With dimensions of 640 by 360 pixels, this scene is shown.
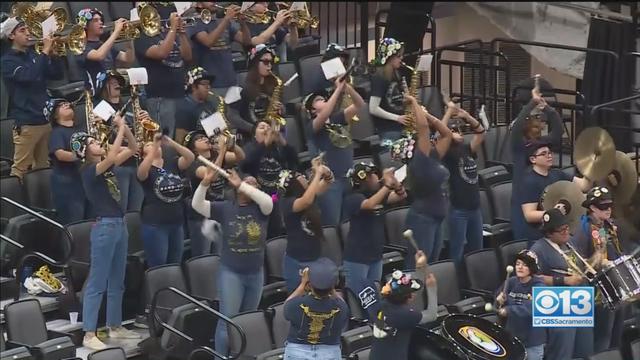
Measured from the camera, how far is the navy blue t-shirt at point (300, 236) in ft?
39.9


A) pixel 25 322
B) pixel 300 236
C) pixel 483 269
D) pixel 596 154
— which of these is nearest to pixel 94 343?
pixel 25 322

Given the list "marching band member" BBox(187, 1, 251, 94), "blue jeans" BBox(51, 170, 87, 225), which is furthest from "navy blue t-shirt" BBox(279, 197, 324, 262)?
"marching band member" BBox(187, 1, 251, 94)

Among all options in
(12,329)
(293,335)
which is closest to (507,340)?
(293,335)

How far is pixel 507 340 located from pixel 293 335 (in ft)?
5.11

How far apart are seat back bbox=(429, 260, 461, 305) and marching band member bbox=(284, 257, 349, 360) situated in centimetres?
191

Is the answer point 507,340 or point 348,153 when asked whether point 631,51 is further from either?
point 507,340

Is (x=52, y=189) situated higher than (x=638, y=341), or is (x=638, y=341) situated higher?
(x=52, y=189)

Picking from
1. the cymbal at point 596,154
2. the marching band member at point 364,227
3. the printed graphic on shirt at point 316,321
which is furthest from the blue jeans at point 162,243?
the cymbal at point 596,154

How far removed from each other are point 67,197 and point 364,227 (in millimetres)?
2500

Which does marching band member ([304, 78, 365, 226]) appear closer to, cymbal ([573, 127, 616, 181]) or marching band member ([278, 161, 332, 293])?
marching band member ([278, 161, 332, 293])

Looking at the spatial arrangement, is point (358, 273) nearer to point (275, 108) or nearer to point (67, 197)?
point (275, 108)

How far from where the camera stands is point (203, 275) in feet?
40.9

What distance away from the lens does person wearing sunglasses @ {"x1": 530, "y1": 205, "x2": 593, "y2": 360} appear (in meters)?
11.7

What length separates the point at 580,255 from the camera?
1205 centimetres
